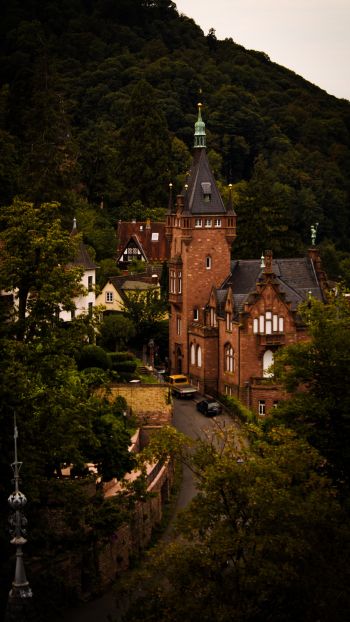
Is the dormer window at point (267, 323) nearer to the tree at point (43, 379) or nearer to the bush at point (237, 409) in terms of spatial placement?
the bush at point (237, 409)

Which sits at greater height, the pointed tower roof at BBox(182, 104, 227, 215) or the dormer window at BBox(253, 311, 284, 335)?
the pointed tower roof at BBox(182, 104, 227, 215)

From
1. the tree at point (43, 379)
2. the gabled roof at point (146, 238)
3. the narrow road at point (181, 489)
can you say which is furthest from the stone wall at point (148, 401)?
the gabled roof at point (146, 238)

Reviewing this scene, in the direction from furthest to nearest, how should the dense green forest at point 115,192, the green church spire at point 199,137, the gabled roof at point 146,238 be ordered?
1. the gabled roof at point 146,238
2. the green church spire at point 199,137
3. the dense green forest at point 115,192

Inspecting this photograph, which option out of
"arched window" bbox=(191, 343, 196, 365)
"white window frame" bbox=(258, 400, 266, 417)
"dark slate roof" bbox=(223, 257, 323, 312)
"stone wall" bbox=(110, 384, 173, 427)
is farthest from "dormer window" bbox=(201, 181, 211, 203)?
"stone wall" bbox=(110, 384, 173, 427)

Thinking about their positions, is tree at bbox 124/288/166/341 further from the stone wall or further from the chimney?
the stone wall

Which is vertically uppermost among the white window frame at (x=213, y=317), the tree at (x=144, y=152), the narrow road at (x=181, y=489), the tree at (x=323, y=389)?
the tree at (x=144, y=152)

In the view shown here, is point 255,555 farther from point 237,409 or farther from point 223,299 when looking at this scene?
point 223,299

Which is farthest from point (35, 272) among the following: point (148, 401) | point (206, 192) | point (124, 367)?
point (206, 192)

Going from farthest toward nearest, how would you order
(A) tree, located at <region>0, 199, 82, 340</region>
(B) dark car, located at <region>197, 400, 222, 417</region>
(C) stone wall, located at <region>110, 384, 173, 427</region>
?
(B) dark car, located at <region>197, 400, 222, 417</region> → (C) stone wall, located at <region>110, 384, 173, 427</region> → (A) tree, located at <region>0, 199, 82, 340</region>
